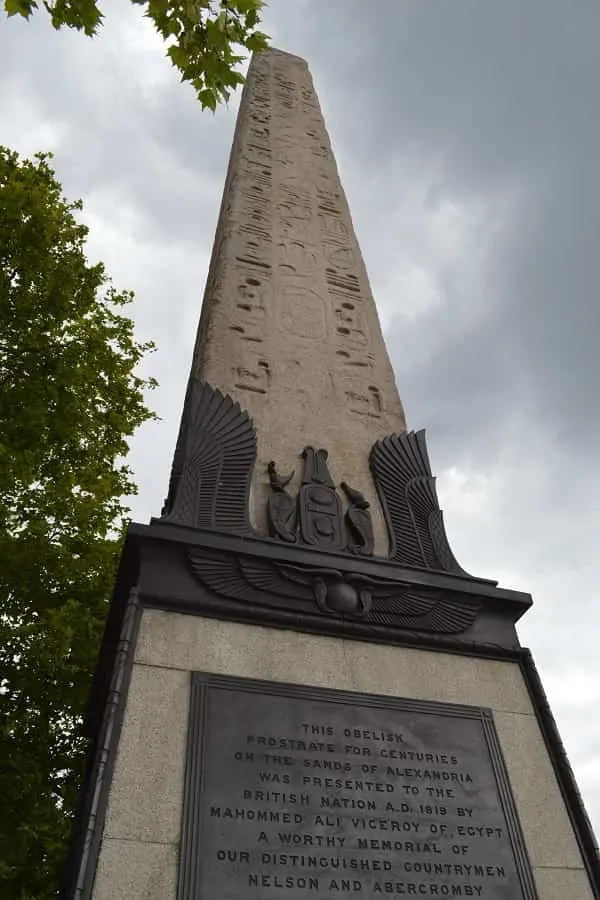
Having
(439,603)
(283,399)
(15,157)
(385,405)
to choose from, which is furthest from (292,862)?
(15,157)

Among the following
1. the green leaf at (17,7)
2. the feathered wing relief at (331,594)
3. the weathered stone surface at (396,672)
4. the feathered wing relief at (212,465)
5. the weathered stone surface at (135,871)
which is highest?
the green leaf at (17,7)

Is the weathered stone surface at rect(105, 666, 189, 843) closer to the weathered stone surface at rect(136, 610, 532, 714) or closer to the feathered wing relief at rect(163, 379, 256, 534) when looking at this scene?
the weathered stone surface at rect(136, 610, 532, 714)

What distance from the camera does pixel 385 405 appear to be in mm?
5168

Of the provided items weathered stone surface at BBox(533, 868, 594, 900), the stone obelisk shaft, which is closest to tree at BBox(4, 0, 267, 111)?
the stone obelisk shaft

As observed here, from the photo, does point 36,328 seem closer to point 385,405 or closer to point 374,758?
point 385,405

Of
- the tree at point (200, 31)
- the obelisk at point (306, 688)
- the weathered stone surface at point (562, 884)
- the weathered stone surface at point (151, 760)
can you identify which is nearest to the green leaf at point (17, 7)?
the tree at point (200, 31)

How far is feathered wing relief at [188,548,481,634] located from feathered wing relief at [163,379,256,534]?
10.2 inches

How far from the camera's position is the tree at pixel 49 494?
22.3ft

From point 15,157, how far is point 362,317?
254 inches

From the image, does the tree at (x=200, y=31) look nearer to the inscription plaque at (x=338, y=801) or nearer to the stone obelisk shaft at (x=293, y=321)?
the stone obelisk shaft at (x=293, y=321)

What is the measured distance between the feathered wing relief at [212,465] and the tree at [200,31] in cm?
172

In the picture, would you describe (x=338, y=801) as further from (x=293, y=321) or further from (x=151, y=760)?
(x=293, y=321)

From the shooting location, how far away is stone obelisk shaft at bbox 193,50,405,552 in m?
4.65

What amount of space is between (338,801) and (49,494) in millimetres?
6010
